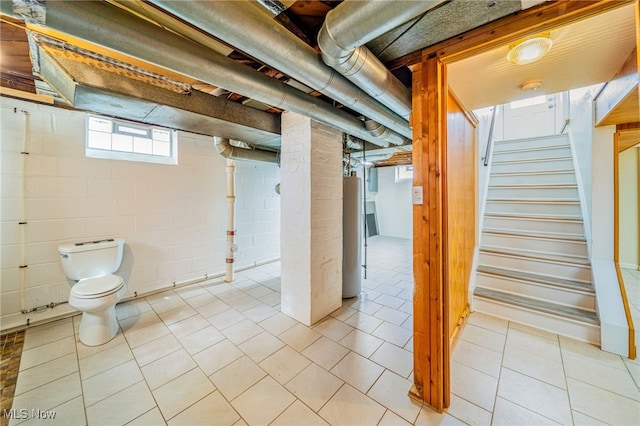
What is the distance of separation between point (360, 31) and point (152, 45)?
95 cm

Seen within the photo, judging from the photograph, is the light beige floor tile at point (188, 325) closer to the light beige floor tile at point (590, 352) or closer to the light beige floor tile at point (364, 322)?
the light beige floor tile at point (364, 322)

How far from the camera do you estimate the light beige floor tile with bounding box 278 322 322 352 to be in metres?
2.01

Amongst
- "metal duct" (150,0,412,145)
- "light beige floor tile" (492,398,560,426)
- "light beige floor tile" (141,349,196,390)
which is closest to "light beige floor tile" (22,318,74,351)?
"light beige floor tile" (141,349,196,390)

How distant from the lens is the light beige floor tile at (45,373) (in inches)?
61.0

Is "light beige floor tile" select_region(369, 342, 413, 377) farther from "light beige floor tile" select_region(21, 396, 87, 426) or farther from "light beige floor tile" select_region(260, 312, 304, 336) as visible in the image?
"light beige floor tile" select_region(21, 396, 87, 426)

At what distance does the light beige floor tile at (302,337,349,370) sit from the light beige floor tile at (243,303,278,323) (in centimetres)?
68

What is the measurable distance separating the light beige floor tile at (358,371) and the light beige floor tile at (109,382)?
1.43 m

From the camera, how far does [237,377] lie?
5.41 ft

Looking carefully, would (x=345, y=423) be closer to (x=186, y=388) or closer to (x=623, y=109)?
(x=186, y=388)

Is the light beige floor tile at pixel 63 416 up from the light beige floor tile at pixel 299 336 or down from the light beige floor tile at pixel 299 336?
down

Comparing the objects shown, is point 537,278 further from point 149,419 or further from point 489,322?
point 149,419

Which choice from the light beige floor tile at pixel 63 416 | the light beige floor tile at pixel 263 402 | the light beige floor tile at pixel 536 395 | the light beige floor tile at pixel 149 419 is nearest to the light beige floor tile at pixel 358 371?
the light beige floor tile at pixel 263 402

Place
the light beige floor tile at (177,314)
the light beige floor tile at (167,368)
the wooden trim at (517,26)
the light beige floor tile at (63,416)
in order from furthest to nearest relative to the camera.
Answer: the light beige floor tile at (177,314) → the light beige floor tile at (167,368) → the light beige floor tile at (63,416) → the wooden trim at (517,26)

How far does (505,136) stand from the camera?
18.0ft
